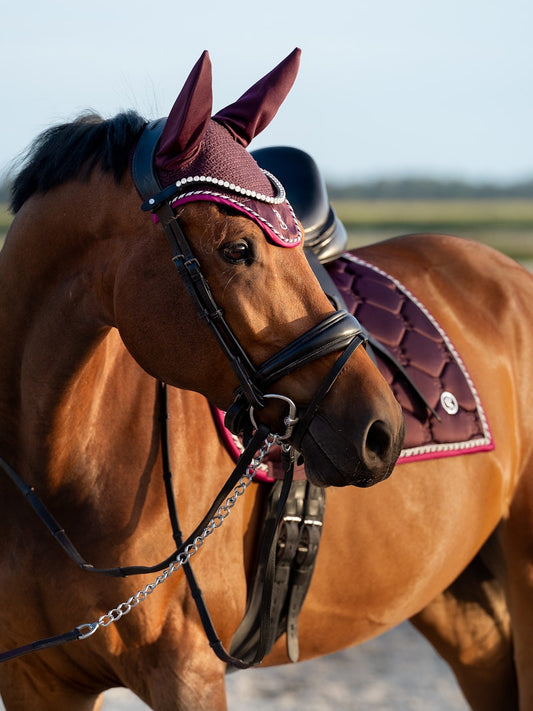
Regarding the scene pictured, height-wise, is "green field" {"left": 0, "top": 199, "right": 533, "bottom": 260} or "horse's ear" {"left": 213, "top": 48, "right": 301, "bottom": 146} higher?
"horse's ear" {"left": 213, "top": 48, "right": 301, "bottom": 146}

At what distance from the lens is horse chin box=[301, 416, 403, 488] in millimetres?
1849

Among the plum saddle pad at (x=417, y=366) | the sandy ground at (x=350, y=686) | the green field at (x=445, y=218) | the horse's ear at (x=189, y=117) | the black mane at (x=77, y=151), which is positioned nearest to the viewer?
the horse's ear at (x=189, y=117)

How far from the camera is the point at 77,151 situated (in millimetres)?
2094

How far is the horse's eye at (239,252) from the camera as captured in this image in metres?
1.87

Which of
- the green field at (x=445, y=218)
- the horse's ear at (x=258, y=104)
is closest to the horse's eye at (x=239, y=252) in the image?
the horse's ear at (x=258, y=104)

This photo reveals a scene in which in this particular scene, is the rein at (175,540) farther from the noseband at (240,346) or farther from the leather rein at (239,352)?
the noseband at (240,346)

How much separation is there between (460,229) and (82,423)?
33675 mm

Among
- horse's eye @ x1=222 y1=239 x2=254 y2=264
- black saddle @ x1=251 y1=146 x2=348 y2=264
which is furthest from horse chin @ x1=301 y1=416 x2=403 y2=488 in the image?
black saddle @ x1=251 y1=146 x2=348 y2=264

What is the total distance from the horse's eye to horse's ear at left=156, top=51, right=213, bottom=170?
0.21 meters

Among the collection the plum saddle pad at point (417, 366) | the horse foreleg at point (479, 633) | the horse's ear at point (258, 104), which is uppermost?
the horse's ear at point (258, 104)

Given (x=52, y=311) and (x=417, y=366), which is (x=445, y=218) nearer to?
(x=417, y=366)

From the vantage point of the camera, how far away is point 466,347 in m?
3.13

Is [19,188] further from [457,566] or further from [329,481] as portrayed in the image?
[457,566]

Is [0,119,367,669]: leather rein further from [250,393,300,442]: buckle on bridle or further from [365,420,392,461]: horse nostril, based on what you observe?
[365,420,392,461]: horse nostril
